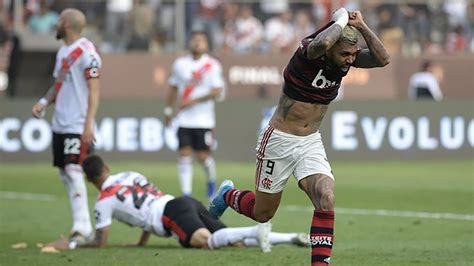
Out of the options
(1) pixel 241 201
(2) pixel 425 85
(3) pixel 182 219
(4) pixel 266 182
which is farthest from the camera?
(2) pixel 425 85

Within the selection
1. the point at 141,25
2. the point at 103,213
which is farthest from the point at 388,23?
the point at 103,213

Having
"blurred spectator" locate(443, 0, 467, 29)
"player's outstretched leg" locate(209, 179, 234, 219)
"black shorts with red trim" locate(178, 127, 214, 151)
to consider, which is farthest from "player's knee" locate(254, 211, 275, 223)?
"blurred spectator" locate(443, 0, 467, 29)

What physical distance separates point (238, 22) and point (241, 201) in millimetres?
18522

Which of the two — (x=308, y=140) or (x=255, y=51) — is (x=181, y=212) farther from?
(x=255, y=51)

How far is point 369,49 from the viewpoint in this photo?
9805 mm

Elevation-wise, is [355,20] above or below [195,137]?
above

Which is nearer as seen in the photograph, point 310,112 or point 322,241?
point 322,241

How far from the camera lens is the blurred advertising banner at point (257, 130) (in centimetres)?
2442

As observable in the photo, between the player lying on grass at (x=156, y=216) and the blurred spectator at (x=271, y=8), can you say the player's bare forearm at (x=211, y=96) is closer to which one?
the player lying on grass at (x=156, y=216)

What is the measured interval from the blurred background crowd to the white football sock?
14.6 metres

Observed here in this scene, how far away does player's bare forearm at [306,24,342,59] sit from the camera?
9195 mm

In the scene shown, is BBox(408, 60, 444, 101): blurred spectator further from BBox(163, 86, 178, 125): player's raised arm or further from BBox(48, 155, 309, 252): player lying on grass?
BBox(48, 155, 309, 252): player lying on grass

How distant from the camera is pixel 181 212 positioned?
1216 cm

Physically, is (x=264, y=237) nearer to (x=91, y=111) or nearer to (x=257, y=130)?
(x=91, y=111)
